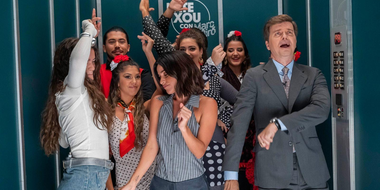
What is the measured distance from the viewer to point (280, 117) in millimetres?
2578

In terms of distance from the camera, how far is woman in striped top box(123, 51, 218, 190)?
268 centimetres

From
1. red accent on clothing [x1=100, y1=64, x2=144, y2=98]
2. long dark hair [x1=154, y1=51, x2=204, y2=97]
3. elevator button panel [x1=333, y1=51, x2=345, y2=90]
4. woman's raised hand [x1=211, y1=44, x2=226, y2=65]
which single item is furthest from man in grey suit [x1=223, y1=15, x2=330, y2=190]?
red accent on clothing [x1=100, y1=64, x2=144, y2=98]

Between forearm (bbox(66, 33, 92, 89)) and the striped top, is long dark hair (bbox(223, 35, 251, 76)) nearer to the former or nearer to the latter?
the striped top

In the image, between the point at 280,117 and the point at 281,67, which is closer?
the point at 280,117

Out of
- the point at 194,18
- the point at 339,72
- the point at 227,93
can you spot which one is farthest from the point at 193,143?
the point at 194,18

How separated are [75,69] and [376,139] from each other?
2.16m

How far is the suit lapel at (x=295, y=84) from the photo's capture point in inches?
107

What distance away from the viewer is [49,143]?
2982 mm

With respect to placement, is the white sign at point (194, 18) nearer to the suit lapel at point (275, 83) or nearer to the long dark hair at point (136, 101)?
the long dark hair at point (136, 101)

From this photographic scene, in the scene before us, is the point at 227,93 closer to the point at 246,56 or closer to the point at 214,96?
the point at 214,96

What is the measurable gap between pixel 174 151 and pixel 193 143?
0.17m

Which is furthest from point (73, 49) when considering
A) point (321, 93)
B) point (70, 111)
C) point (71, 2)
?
point (71, 2)

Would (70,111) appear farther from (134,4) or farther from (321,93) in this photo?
(134,4)

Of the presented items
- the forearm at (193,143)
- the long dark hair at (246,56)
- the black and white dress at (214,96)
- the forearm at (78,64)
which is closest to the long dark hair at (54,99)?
the forearm at (78,64)
